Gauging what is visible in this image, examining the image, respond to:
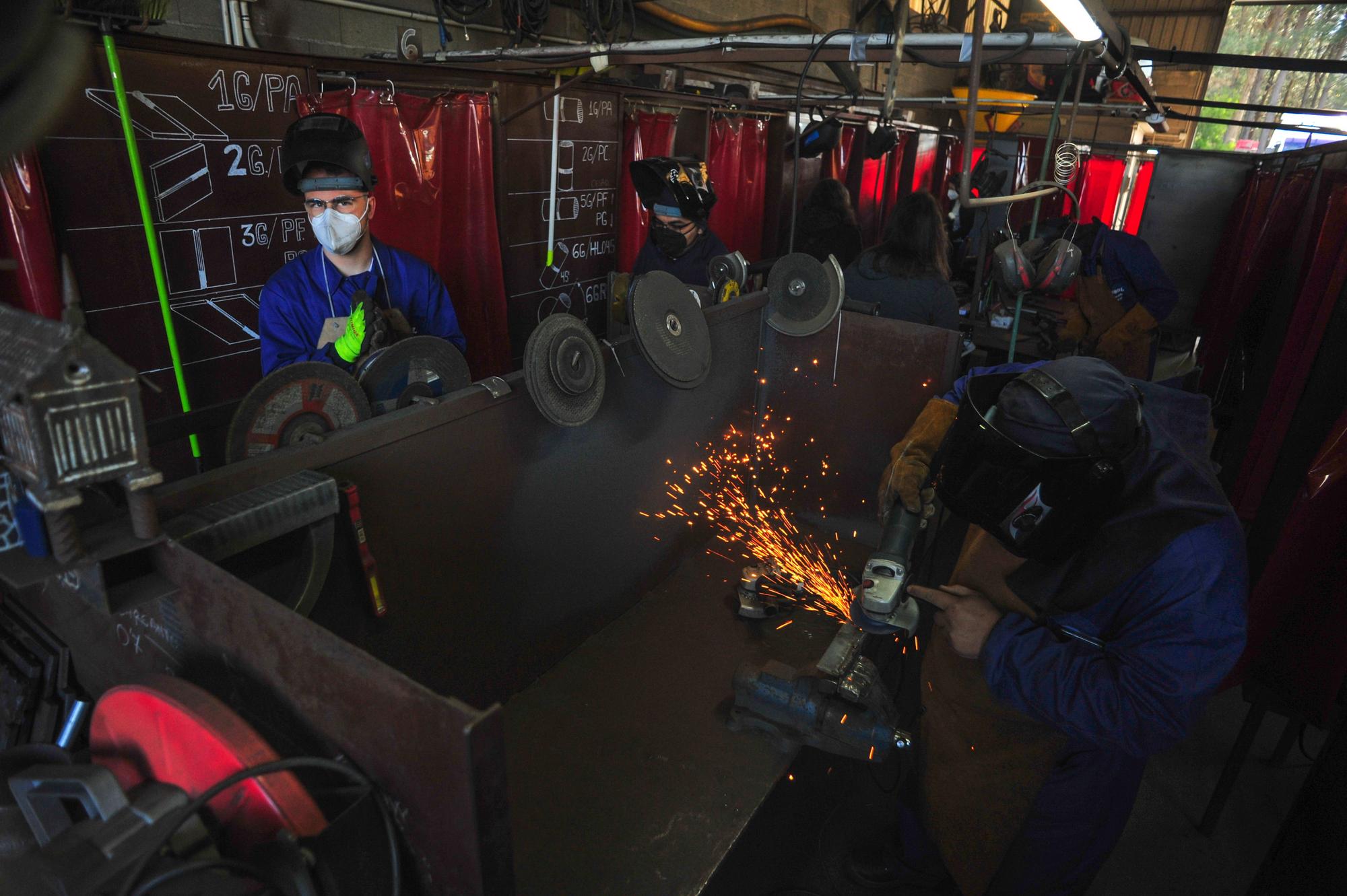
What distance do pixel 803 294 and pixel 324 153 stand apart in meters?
2.07

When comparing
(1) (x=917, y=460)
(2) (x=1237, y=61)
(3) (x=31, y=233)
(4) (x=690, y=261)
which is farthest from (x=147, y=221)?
(2) (x=1237, y=61)

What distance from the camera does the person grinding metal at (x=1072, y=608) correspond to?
1.61 metres

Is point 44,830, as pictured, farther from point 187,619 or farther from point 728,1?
point 728,1

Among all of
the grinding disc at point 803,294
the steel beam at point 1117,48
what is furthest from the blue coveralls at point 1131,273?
the grinding disc at point 803,294

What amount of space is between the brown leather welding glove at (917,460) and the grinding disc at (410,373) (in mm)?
1525

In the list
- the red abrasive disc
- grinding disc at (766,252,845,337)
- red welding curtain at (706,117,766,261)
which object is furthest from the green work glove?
red welding curtain at (706,117,766,261)

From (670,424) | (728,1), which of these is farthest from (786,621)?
(728,1)

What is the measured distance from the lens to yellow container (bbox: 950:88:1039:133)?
5.90 meters

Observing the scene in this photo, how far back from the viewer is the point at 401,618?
2.04 meters

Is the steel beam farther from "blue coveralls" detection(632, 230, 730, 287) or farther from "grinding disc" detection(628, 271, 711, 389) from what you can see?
"blue coveralls" detection(632, 230, 730, 287)

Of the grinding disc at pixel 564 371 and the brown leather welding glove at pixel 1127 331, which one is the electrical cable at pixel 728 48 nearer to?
the grinding disc at pixel 564 371

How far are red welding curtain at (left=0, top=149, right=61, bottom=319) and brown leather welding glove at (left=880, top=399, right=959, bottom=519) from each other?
3.61 meters

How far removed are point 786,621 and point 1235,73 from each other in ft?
109

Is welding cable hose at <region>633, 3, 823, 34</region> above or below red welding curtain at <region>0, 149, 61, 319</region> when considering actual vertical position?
above
